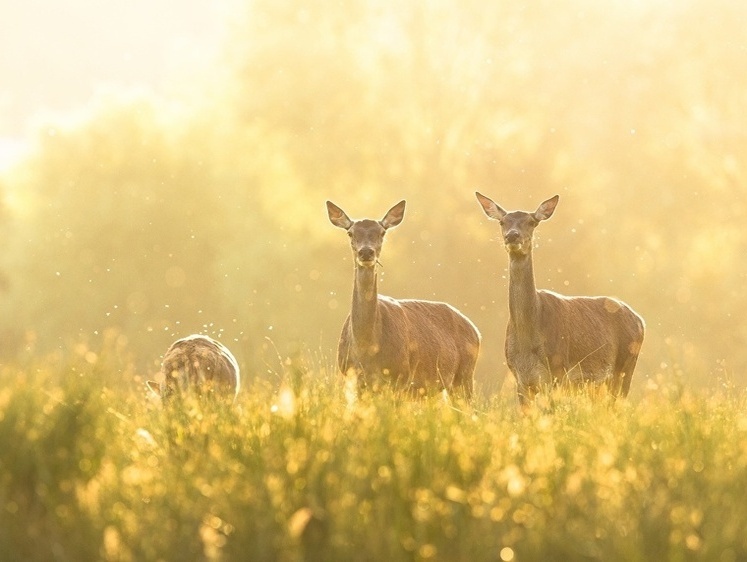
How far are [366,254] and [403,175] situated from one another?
1787 centimetres

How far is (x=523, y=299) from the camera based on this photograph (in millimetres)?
10844

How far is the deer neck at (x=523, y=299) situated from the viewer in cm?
1082

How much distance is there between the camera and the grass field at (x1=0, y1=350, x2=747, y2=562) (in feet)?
15.6

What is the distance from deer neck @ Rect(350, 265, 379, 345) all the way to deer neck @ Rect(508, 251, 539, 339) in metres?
1.35

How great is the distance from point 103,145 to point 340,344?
19.2 meters

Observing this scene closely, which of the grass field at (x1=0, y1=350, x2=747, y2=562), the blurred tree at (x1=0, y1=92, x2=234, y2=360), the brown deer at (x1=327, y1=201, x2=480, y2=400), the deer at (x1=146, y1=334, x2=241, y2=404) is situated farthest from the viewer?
the blurred tree at (x1=0, y1=92, x2=234, y2=360)

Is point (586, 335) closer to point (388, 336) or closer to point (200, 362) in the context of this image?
point (388, 336)

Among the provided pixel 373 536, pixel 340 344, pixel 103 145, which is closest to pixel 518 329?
pixel 340 344

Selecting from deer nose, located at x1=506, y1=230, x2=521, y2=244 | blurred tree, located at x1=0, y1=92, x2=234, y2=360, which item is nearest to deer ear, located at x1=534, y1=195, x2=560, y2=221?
deer nose, located at x1=506, y1=230, x2=521, y2=244

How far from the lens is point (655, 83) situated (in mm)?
29312

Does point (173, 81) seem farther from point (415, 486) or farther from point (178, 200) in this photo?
point (415, 486)

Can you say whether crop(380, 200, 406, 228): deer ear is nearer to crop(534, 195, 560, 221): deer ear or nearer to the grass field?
crop(534, 195, 560, 221): deer ear

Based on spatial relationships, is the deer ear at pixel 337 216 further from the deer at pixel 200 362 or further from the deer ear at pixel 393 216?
the deer at pixel 200 362

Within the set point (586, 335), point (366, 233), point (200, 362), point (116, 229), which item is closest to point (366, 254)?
point (366, 233)
